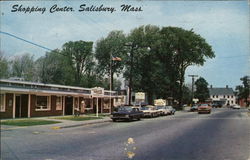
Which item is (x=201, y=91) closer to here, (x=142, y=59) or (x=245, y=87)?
(x=142, y=59)

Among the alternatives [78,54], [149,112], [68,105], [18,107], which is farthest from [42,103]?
[78,54]

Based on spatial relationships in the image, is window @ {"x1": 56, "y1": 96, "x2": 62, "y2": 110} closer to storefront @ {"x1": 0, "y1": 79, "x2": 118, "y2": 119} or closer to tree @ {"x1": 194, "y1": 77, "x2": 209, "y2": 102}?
storefront @ {"x1": 0, "y1": 79, "x2": 118, "y2": 119}

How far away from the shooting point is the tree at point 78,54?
50.9 meters

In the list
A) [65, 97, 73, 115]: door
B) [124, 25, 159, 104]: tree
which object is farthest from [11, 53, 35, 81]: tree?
[65, 97, 73, 115]: door

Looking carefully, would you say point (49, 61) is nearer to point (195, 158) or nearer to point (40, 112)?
point (40, 112)

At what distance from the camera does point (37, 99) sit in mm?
30203

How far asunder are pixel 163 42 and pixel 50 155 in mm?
51311

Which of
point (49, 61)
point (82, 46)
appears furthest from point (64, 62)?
point (82, 46)

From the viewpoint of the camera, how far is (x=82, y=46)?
52406mm

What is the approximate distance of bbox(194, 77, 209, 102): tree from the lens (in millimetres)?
113062

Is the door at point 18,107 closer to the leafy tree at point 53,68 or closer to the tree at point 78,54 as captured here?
the tree at point 78,54

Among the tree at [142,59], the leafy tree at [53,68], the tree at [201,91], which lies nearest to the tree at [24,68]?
the leafy tree at [53,68]

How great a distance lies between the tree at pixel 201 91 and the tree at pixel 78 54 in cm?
5444

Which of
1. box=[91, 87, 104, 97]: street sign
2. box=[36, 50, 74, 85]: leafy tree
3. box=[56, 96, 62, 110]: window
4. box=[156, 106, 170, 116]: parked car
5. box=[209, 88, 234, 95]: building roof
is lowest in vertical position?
box=[156, 106, 170, 116]: parked car
